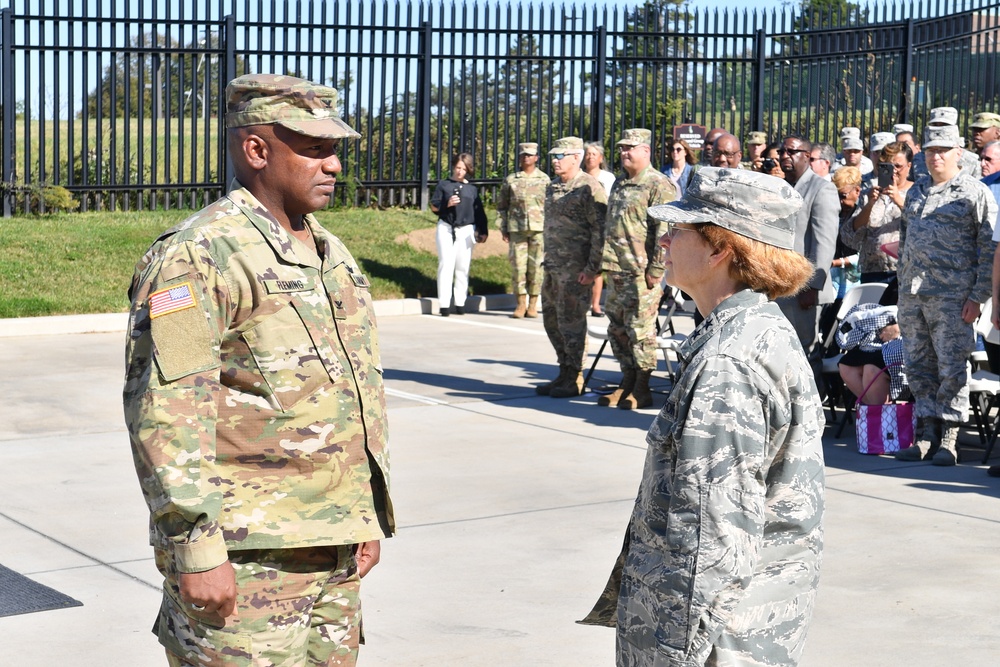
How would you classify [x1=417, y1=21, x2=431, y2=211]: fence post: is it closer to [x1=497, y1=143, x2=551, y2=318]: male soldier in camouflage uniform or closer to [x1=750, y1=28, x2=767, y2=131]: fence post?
[x1=497, y1=143, x2=551, y2=318]: male soldier in camouflage uniform

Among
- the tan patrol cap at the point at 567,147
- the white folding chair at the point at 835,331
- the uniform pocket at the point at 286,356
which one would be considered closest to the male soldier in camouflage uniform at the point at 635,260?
the tan patrol cap at the point at 567,147

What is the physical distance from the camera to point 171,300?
289 cm

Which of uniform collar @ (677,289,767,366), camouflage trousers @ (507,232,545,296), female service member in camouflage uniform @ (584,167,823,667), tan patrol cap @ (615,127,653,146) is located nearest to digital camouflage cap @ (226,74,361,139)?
female service member in camouflage uniform @ (584,167,823,667)

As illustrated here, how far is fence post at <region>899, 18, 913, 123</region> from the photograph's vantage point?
19672 millimetres

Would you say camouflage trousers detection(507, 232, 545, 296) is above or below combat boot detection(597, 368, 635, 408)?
above

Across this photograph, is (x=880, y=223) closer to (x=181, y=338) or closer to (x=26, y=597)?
(x=26, y=597)

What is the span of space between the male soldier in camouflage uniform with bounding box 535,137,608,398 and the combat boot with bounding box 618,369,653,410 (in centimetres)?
61

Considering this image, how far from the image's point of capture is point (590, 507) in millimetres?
7086

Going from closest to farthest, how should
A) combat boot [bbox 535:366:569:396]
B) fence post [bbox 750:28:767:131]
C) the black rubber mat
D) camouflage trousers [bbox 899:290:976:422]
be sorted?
the black rubber mat, camouflage trousers [bbox 899:290:976:422], combat boot [bbox 535:366:569:396], fence post [bbox 750:28:767:131]

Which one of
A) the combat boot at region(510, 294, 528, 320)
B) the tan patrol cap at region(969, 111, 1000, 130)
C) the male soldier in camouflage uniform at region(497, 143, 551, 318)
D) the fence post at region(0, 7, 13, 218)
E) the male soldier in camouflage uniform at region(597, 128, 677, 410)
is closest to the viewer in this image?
the male soldier in camouflage uniform at region(597, 128, 677, 410)

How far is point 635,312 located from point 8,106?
9.86 m

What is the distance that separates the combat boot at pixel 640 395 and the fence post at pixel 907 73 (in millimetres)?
11172

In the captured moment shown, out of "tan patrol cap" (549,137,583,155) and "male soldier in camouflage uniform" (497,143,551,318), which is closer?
"tan patrol cap" (549,137,583,155)

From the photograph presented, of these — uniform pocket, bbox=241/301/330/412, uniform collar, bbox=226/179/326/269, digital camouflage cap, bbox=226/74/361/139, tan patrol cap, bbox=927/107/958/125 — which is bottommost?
uniform pocket, bbox=241/301/330/412
